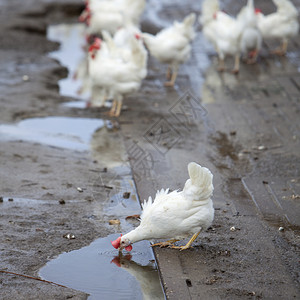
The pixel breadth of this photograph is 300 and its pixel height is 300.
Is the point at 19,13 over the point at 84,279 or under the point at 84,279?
under

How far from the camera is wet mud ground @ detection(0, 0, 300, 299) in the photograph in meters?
4.61

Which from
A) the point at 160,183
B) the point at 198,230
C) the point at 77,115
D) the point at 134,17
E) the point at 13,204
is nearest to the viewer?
the point at 198,230

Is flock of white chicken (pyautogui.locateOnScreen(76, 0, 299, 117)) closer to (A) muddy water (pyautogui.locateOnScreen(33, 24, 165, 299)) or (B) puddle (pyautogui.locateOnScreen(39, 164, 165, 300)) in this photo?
(A) muddy water (pyautogui.locateOnScreen(33, 24, 165, 299))

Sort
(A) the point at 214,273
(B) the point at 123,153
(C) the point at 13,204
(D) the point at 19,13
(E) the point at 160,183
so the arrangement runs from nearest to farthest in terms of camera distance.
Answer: (A) the point at 214,273
(C) the point at 13,204
(E) the point at 160,183
(B) the point at 123,153
(D) the point at 19,13

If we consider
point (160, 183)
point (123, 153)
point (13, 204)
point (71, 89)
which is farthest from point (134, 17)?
point (13, 204)

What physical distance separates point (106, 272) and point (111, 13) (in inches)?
366

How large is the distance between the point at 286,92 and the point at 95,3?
5.65 m

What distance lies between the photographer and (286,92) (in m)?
9.96

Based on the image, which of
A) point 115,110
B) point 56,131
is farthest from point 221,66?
point 56,131

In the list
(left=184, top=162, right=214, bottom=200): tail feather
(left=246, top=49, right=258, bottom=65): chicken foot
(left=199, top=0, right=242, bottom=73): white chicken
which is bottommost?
(left=246, top=49, right=258, bottom=65): chicken foot

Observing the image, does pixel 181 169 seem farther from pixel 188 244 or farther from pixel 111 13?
pixel 111 13

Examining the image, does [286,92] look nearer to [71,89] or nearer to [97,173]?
[71,89]

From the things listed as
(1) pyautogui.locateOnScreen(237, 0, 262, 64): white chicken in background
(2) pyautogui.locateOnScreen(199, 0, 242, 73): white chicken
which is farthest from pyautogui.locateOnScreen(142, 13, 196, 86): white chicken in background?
(1) pyautogui.locateOnScreen(237, 0, 262, 64): white chicken in background

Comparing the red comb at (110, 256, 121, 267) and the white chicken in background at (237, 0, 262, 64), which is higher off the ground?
the red comb at (110, 256, 121, 267)
